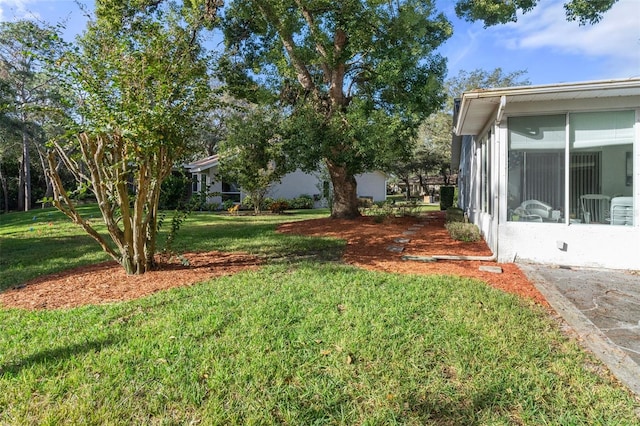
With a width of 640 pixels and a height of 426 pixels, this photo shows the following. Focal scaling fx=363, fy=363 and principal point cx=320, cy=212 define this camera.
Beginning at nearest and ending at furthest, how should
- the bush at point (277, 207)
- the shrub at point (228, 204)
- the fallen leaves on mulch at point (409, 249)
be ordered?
the fallen leaves on mulch at point (409, 249) → the bush at point (277, 207) → the shrub at point (228, 204)

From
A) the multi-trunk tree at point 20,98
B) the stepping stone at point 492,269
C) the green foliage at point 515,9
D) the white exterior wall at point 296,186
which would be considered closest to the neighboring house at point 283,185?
the white exterior wall at point 296,186

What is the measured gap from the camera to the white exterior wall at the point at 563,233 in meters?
5.79

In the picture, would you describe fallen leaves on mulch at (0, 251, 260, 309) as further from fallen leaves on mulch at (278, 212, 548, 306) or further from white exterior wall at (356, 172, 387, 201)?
white exterior wall at (356, 172, 387, 201)

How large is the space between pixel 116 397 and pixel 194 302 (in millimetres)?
1908

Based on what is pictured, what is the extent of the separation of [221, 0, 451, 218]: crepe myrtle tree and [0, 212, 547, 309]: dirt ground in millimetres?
3316

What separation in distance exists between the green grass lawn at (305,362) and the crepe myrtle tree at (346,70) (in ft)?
21.3

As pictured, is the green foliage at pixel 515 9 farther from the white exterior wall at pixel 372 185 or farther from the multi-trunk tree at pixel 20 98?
the white exterior wall at pixel 372 185

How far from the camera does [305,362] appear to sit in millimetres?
2965

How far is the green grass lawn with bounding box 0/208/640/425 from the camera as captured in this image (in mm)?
2393

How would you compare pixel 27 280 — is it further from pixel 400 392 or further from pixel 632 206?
pixel 632 206

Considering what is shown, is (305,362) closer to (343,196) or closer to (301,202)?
(343,196)

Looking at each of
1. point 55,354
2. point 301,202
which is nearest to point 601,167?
point 55,354

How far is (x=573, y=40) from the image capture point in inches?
579

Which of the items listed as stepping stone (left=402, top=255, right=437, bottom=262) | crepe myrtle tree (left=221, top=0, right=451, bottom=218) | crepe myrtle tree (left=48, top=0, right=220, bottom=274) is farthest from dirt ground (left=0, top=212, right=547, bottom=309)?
crepe myrtle tree (left=221, top=0, right=451, bottom=218)
